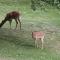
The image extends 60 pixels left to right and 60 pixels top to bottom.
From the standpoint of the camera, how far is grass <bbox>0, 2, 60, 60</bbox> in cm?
1084

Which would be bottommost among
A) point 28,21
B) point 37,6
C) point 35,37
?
point 28,21

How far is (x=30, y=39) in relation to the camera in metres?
13.1

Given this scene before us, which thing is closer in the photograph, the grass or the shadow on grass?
the grass

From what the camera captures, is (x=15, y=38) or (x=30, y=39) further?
(x=15, y=38)

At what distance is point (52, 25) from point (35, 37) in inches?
191

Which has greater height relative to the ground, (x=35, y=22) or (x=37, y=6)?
(x=37, y=6)

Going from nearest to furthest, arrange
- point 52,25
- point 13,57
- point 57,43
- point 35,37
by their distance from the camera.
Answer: point 13,57 → point 35,37 → point 57,43 → point 52,25

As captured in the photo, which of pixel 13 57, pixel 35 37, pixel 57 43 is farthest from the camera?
pixel 57 43

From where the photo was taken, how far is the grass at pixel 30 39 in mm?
10836

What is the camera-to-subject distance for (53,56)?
10812mm

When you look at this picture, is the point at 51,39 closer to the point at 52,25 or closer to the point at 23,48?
the point at 23,48

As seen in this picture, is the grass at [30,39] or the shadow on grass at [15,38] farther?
the shadow on grass at [15,38]

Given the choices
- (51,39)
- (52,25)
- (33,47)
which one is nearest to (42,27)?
(52,25)

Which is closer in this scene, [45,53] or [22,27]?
[45,53]
